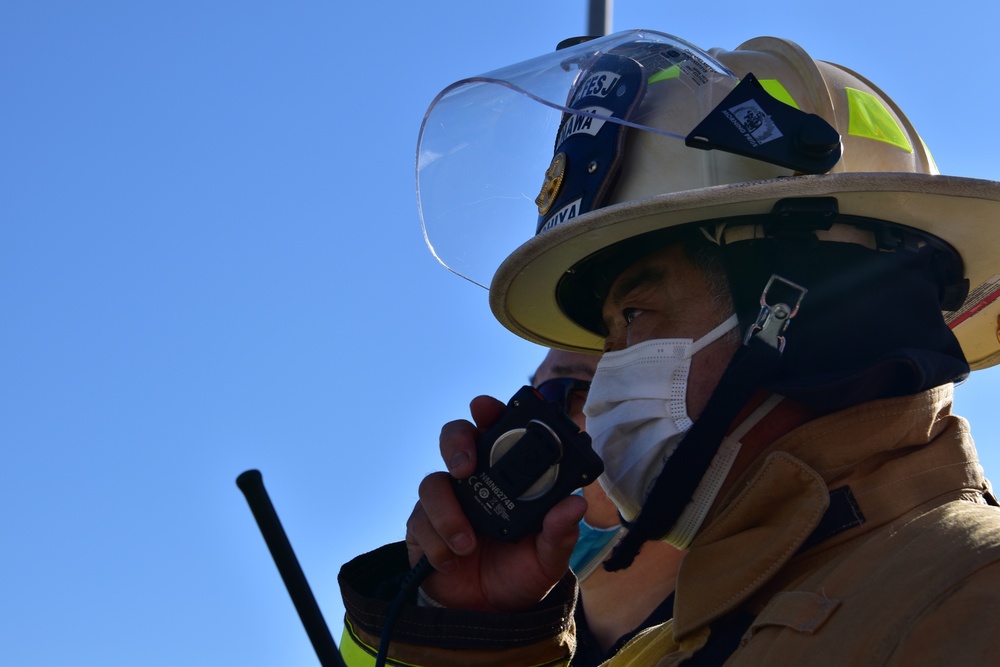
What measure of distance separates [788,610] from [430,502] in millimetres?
1028

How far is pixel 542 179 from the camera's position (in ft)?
11.7

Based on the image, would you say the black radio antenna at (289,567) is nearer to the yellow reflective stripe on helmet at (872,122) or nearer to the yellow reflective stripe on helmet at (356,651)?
the yellow reflective stripe on helmet at (356,651)

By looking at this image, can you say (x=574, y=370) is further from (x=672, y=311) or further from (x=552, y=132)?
(x=672, y=311)

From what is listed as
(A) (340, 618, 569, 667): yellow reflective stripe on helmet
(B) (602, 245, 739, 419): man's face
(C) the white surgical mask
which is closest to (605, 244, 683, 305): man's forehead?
(B) (602, 245, 739, 419): man's face

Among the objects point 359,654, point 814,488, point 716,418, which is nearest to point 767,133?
point 716,418

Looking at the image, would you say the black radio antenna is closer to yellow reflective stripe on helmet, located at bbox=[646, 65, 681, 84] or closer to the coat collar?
the coat collar

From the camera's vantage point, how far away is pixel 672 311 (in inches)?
116

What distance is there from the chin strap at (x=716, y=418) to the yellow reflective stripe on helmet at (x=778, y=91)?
0.57 meters

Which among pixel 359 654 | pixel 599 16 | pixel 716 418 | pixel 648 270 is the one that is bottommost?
pixel 359 654

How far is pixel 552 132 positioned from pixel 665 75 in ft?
1.58

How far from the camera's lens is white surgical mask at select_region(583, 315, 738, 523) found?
2.78 m

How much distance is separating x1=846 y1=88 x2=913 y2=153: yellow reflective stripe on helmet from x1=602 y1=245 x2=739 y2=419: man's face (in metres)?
0.57

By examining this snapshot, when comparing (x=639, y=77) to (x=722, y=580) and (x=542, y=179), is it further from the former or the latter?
(x=722, y=580)

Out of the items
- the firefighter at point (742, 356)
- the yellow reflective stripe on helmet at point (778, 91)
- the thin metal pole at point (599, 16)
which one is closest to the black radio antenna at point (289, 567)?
the firefighter at point (742, 356)
